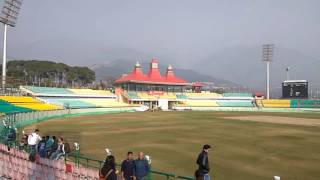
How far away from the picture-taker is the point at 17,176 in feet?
56.9

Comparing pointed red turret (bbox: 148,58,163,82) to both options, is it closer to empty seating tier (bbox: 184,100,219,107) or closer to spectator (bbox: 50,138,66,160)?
empty seating tier (bbox: 184,100,219,107)

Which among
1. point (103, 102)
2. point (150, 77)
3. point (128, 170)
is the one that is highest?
point (150, 77)

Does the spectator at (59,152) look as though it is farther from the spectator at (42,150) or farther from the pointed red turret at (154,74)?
the pointed red turret at (154,74)

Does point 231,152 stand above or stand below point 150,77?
below

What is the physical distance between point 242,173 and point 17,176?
417 inches

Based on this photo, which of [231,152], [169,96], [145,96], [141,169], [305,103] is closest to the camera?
[141,169]

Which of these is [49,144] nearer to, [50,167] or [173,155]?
[50,167]

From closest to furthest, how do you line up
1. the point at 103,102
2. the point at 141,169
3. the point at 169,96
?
1. the point at 141,169
2. the point at 103,102
3. the point at 169,96

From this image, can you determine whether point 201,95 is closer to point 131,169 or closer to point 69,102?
point 69,102

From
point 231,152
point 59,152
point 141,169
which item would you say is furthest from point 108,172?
point 231,152

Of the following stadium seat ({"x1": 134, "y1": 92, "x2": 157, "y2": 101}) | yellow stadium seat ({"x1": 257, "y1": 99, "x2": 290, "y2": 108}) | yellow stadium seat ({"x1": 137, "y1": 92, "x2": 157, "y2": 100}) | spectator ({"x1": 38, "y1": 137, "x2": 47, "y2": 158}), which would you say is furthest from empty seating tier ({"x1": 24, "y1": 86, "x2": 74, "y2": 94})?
spectator ({"x1": 38, "y1": 137, "x2": 47, "y2": 158})

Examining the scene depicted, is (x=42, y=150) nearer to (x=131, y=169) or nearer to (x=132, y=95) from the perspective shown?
(x=131, y=169)

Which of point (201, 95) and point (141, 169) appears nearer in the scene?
point (141, 169)

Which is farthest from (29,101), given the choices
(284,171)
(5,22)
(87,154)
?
(284,171)
